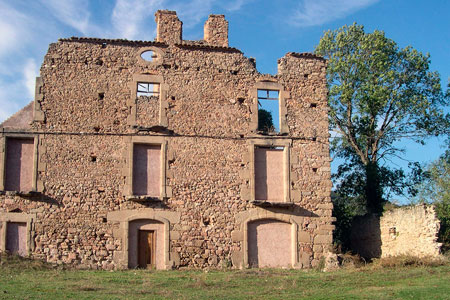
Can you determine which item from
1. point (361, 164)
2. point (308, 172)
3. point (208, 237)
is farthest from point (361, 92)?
point (208, 237)

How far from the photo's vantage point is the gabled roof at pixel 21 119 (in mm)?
20609

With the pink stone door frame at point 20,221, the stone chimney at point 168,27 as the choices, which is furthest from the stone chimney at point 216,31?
the pink stone door frame at point 20,221

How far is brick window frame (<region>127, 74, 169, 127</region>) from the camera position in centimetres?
2103

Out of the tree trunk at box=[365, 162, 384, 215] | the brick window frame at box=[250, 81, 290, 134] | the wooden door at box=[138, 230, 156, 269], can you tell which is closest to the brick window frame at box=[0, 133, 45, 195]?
the wooden door at box=[138, 230, 156, 269]

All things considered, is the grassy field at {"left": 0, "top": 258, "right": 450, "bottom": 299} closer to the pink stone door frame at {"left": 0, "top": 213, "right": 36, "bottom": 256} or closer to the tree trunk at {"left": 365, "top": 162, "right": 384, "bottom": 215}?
the pink stone door frame at {"left": 0, "top": 213, "right": 36, "bottom": 256}

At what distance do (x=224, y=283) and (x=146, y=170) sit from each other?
19.4 ft

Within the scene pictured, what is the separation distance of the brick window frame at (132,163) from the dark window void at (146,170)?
0.49 ft

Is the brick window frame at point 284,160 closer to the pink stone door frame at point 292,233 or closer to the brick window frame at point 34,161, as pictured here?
the pink stone door frame at point 292,233

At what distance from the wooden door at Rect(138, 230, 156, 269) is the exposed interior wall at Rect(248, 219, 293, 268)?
3.25 m

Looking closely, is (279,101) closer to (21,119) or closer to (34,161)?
(34,161)

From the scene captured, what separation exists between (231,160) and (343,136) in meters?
9.45

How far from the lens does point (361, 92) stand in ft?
91.9

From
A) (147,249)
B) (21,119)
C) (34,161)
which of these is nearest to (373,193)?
(147,249)

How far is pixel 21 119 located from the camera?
20797mm
